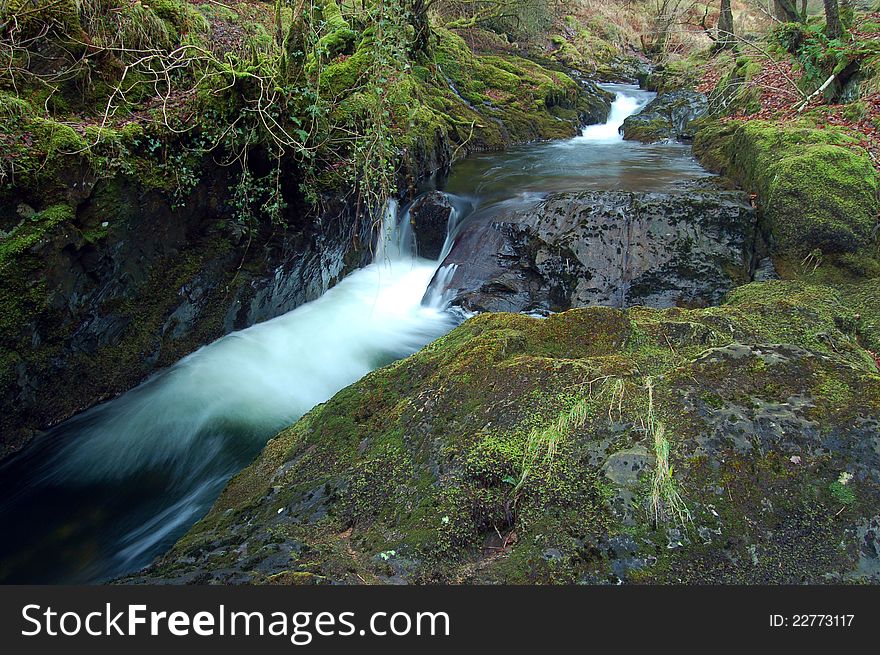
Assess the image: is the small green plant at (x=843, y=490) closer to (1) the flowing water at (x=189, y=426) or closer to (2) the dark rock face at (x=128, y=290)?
(1) the flowing water at (x=189, y=426)

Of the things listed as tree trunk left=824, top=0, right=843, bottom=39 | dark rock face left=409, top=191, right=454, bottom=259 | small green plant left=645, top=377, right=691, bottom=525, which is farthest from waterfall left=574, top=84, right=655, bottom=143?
small green plant left=645, top=377, right=691, bottom=525

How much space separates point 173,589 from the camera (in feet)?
6.64

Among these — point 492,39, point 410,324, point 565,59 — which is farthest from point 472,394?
point 565,59

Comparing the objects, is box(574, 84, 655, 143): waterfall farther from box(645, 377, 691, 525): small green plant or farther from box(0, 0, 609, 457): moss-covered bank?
box(645, 377, 691, 525): small green plant

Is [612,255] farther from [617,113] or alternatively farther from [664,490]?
[617,113]

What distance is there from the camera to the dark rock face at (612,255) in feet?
21.1

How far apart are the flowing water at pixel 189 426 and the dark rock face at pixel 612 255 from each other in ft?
2.79

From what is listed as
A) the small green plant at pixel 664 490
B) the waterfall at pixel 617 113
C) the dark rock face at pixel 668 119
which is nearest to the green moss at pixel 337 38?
the small green plant at pixel 664 490

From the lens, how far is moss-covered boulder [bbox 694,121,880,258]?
5.78 meters

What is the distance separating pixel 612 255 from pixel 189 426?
205 inches

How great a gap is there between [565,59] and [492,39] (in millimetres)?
4594

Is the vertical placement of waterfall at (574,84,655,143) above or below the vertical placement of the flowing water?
above

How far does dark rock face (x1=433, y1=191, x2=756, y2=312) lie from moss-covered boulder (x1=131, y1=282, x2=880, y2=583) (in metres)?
3.22

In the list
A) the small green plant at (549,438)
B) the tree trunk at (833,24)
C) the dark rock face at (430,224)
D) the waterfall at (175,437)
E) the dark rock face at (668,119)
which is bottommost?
the waterfall at (175,437)
